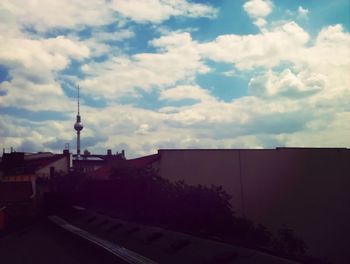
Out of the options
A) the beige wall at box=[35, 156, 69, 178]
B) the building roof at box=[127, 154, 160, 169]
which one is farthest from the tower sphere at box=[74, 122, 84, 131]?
the building roof at box=[127, 154, 160, 169]

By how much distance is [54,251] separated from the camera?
1301 cm

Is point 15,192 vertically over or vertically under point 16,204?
over

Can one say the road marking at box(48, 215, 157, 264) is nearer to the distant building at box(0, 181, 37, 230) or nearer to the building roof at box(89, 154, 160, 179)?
the building roof at box(89, 154, 160, 179)

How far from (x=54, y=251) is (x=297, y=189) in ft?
56.5

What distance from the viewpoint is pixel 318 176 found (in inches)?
1031

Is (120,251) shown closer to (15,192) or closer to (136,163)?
(136,163)

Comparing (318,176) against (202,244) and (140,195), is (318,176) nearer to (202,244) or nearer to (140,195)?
(140,195)

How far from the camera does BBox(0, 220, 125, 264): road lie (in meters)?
10.9

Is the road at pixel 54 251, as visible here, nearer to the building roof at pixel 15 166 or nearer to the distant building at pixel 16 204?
the distant building at pixel 16 204

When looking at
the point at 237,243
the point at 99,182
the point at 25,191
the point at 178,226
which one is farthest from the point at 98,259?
the point at 25,191

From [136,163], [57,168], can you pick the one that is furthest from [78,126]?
[136,163]

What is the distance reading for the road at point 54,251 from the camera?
1090 centimetres

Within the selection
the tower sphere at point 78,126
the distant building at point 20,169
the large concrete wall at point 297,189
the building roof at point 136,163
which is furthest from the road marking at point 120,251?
the tower sphere at point 78,126

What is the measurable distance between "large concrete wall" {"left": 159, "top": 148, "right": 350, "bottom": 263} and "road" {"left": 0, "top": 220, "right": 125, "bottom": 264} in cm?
1428
